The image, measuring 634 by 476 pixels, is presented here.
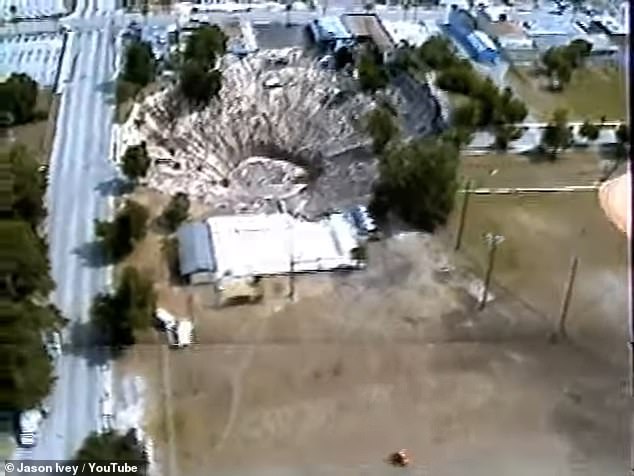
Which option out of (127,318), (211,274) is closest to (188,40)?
(211,274)

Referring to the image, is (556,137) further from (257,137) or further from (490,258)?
(257,137)

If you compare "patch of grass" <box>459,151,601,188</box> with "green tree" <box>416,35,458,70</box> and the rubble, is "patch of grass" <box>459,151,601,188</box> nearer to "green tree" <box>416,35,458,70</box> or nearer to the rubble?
the rubble

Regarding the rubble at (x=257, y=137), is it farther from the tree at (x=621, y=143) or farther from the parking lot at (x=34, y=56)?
the tree at (x=621, y=143)

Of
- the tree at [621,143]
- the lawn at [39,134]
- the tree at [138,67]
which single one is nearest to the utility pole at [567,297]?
the tree at [621,143]

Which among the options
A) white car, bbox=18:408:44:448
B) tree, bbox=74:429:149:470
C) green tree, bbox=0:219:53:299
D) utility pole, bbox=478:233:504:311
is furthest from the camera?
utility pole, bbox=478:233:504:311

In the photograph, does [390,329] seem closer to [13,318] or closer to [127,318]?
[127,318]

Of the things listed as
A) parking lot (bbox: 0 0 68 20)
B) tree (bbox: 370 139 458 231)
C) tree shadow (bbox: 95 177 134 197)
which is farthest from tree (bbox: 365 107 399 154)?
parking lot (bbox: 0 0 68 20)

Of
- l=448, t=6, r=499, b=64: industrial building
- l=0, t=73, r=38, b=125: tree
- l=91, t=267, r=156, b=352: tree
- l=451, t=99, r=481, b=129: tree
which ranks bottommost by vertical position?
l=91, t=267, r=156, b=352: tree
